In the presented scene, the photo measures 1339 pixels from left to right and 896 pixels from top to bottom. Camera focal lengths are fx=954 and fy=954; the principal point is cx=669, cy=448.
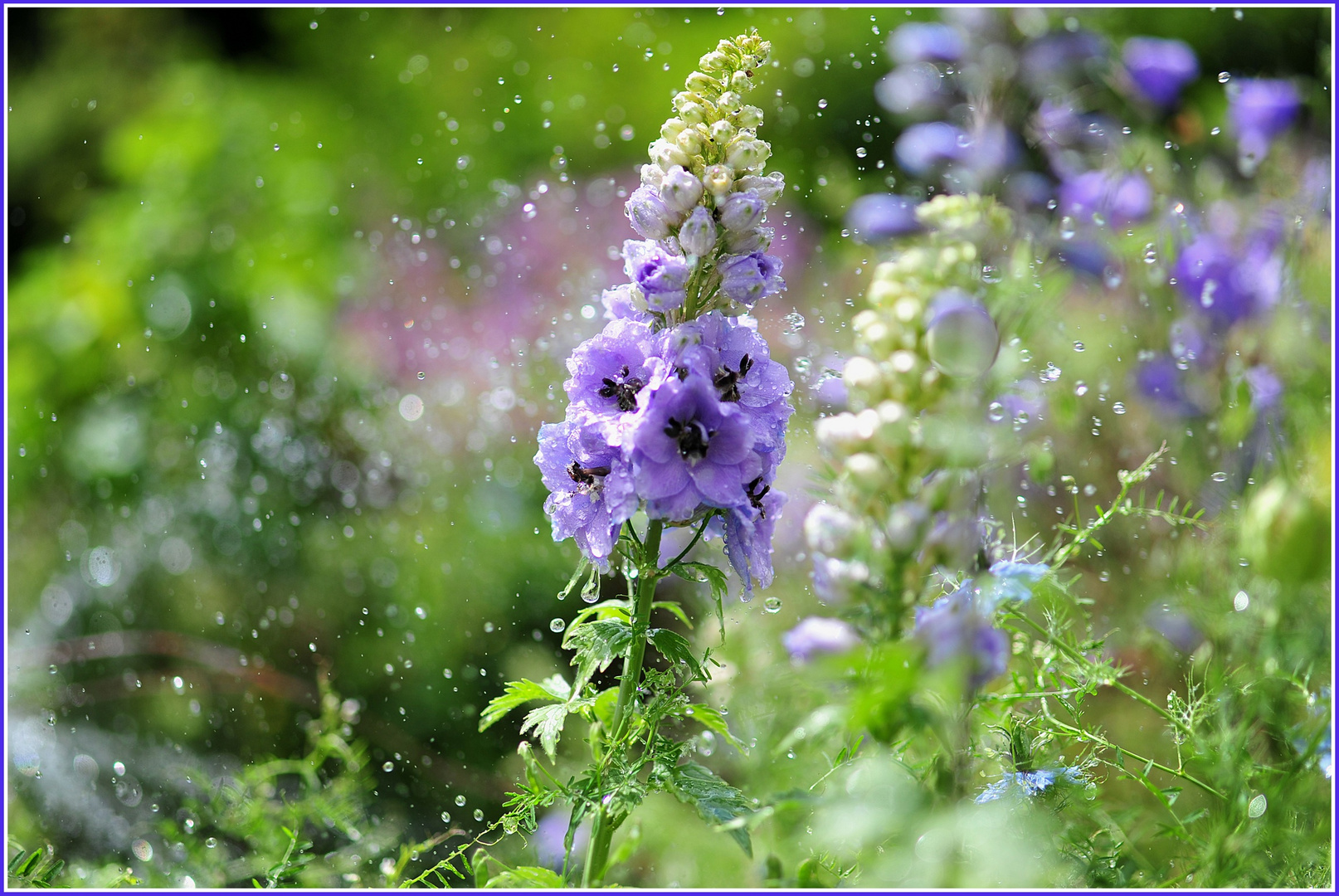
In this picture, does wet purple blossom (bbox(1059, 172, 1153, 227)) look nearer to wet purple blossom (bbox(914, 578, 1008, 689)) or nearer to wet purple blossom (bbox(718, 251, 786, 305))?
wet purple blossom (bbox(718, 251, 786, 305))

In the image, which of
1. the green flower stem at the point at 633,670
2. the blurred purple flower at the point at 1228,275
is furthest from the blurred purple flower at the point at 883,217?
the green flower stem at the point at 633,670

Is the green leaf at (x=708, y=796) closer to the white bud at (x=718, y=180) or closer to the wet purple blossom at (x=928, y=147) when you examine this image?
the white bud at (x=718, y=180)

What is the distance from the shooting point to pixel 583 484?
30.6 inches

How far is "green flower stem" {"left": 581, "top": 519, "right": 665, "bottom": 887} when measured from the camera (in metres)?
0.75

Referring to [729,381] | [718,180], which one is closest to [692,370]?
[729,381]

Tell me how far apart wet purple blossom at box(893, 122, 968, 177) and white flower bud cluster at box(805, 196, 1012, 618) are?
15.8 inches

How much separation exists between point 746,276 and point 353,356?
1.62 metres

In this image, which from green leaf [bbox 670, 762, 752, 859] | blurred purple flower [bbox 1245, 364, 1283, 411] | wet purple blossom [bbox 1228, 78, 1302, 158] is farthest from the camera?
wet purple blossom [bbox 1228, 78, 1302, 158]

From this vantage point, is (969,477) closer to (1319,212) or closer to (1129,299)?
(1319,212)

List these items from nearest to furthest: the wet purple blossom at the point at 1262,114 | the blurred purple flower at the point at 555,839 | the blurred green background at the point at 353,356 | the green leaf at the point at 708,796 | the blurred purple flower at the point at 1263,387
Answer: the green leaf at the point at 708,796 → the blurred purple flower at the point at 1263,387 → the wet purple blossom at the point at 1262,114 → the blurred purple flower at the point at 555,839 → the blurred green background at the point at 353,356

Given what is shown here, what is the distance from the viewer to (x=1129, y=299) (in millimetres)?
1182

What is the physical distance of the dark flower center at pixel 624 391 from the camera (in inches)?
30.3

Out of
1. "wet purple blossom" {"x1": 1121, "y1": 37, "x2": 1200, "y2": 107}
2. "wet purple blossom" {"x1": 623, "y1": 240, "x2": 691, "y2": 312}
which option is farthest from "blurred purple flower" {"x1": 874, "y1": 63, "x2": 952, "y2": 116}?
"wet purple blossom" {"x1": 623, "y1": 240, "x2": 691, "y2": 312}

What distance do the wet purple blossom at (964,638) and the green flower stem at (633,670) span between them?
21 cm
